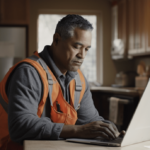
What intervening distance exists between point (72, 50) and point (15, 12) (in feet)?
10.1

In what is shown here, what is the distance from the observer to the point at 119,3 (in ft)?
15.0

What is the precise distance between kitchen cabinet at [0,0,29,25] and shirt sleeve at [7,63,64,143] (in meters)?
3.14

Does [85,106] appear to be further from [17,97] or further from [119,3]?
[119,3]

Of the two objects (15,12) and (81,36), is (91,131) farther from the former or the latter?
(15,12)

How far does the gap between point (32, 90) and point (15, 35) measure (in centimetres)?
306

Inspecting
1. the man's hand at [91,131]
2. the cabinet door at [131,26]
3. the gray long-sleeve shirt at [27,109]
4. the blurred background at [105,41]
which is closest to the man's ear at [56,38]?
the gray long-sleeve shirt at [27,109]

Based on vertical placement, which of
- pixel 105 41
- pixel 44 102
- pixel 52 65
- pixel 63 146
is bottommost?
pixel 63 146

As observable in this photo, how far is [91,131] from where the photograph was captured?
97 cm

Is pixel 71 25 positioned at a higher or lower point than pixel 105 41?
lower

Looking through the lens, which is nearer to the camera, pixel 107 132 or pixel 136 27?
pixel 107 132

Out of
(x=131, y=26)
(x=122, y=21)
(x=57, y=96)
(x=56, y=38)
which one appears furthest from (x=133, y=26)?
(x=57, y=96)

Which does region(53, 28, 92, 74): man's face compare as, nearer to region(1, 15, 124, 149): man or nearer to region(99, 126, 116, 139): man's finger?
region(1, 15, 124, 149): man

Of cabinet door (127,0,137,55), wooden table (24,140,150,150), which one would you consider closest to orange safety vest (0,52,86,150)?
wooden table (24,140,150,150)

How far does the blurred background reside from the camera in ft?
12.4
